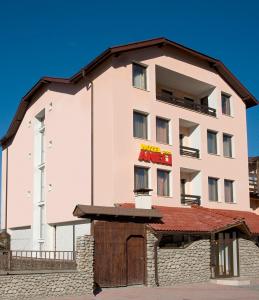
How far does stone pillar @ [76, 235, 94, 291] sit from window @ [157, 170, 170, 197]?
9.45 m

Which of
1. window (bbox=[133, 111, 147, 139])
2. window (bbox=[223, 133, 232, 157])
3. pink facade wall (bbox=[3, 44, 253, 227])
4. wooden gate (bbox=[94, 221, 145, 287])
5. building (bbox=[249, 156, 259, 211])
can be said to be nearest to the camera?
wooden gate (bbox=[94, 221, 145, 287])

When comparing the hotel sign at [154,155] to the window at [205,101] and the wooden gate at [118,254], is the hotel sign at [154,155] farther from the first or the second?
the window at [205,101]

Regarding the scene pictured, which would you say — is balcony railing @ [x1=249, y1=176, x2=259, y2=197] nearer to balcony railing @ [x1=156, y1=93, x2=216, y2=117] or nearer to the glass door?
balcony railing @ [x1=156, y1=93, x2=216, y2=117]

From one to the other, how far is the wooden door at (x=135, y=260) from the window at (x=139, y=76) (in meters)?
10.0

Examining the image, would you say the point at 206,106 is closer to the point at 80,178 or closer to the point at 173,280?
the point at 80,178

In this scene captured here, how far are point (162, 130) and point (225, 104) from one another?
6.90 meters

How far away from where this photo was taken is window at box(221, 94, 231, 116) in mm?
33844

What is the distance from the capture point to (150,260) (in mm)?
22062

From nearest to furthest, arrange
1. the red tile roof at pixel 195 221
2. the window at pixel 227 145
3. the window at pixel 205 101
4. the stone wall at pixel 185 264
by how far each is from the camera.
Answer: the stone wall at pixel 185 264
the red tile roof at pixel 195 221
the window at pixel 227 145
the window at pixel 205 101

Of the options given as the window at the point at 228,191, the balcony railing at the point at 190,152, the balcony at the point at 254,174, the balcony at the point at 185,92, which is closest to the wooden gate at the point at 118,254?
the balcony railing at the point at 190,152

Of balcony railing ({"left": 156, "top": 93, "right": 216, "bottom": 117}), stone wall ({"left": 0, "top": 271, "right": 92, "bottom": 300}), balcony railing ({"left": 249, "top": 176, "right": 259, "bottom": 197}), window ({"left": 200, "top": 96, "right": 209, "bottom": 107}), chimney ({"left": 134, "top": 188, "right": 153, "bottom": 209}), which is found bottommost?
stone wall ({"left": 0, "top": 271, "right": 92, "bottom": 300})

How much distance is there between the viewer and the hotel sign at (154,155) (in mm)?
27477

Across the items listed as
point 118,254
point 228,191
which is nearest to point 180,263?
point 118,254

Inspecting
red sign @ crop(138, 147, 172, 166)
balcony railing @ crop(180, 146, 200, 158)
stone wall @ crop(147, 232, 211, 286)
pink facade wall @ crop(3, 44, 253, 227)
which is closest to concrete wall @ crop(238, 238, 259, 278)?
stone wall @ crop(147, 232, 211, 286)
